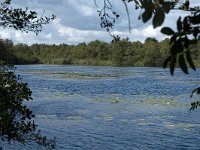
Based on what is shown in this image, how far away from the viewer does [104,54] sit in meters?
168

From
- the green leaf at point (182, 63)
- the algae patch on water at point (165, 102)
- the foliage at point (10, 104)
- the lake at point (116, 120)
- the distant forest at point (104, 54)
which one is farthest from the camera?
the distant forest at point (104, 54)

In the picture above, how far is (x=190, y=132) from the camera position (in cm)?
2547

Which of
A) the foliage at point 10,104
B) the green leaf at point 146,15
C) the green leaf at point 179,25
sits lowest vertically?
the foliage at point 10,104

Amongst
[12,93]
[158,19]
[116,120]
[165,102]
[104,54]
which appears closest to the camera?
[158,19]

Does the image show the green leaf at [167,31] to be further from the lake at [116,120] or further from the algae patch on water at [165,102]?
the algae patch on water at [165,102]

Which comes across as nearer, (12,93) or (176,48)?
(176,48)

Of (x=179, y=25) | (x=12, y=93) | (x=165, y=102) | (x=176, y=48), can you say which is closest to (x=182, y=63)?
(x=176, y=48)

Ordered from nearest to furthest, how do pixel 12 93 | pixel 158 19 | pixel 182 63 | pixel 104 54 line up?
pixel 182 63 < pixel 158 19 < pixel 12 93 < pixel 104 54

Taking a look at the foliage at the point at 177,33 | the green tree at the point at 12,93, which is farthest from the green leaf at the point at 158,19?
the green tree at the point at 12,93

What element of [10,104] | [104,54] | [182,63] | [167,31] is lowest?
[10,104]

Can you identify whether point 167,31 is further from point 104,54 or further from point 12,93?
point 104,54

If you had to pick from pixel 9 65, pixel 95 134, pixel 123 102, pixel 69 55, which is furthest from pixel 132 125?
pixel 69 55

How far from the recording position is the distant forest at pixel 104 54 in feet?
472

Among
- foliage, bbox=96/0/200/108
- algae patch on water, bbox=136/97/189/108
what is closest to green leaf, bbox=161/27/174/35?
foliage, bbox=96/0/200/108
